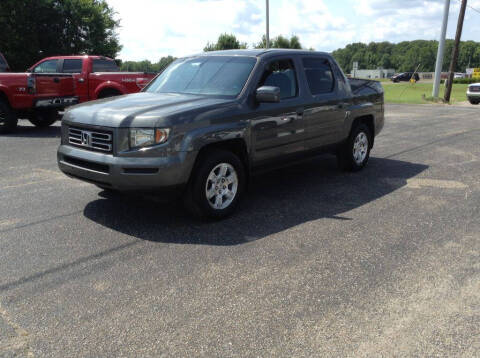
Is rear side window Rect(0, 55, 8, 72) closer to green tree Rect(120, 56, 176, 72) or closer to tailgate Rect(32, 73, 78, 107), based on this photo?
tailgate Rect(32, 73, 78, 107)

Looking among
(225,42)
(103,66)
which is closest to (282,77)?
(103,66)

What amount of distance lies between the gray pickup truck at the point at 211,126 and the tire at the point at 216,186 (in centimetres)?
1

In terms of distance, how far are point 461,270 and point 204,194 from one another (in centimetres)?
252

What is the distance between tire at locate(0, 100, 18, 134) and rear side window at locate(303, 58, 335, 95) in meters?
8.47

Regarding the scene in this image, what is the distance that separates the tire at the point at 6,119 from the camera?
11.4m

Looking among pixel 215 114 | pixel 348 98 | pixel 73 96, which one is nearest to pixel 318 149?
pixel 348 98

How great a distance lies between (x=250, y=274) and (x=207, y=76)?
9.50 ft

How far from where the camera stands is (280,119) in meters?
5.61

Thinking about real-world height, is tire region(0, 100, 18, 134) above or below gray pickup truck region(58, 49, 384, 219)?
below

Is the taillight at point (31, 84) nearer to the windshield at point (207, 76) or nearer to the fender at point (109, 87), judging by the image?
the fender at point (109, 87)

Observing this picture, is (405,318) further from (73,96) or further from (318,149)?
(73,96)

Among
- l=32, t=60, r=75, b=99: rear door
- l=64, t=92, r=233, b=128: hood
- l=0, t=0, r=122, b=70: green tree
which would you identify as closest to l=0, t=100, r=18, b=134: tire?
l=32, t=60, r=75, b=99: rear door

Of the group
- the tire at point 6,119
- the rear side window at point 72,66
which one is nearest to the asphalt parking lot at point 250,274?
the tire at point 6,119

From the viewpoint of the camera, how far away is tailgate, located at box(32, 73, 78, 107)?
11445 millimetres
